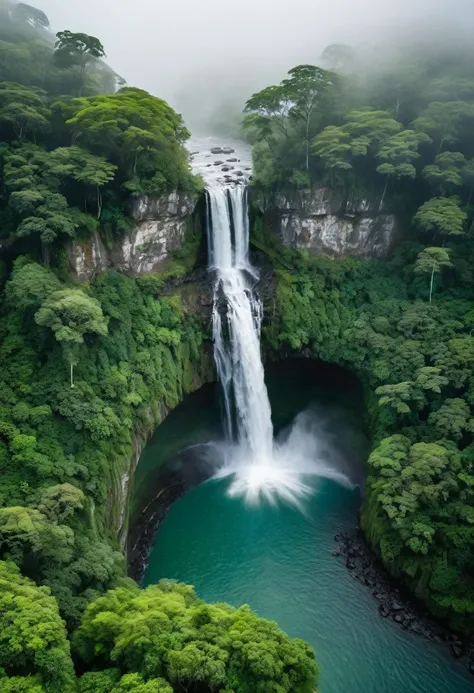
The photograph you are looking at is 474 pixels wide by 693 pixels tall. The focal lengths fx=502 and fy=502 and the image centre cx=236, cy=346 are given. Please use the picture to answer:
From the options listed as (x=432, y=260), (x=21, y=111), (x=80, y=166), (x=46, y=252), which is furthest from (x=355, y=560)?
(x=21, y=111)

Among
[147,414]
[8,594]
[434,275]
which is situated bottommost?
[8,594]

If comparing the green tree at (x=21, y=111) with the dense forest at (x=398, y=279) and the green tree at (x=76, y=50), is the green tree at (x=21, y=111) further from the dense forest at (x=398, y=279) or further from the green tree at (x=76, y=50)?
the dense forest at (x=398, y=279)

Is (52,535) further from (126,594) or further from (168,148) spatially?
(168,148)

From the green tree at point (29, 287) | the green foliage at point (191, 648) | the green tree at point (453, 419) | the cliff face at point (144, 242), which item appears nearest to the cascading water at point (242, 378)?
the cliff face at point (144, 242)

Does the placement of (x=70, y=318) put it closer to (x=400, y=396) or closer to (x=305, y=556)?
(x=305, y=556)

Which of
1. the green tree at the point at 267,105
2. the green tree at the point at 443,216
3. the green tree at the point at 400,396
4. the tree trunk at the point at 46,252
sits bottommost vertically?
the green tree at the point at 400,396

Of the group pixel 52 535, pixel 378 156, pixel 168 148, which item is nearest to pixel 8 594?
pixel 52 535
